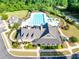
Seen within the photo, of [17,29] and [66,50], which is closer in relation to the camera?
[66,50]

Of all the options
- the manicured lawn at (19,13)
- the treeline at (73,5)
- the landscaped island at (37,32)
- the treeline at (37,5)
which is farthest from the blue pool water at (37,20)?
the treeline at (73,5)

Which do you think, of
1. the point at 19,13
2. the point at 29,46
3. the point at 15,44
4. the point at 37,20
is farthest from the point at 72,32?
the point at 19,13

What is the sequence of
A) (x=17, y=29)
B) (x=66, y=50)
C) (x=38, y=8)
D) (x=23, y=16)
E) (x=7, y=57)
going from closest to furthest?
(x=7, y=57)
(x=66, y=50)
(x=17, y=29)
(x=23, y=16)
(x=38, y=8)

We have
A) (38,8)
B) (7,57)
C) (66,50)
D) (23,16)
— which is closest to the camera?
(7,57)

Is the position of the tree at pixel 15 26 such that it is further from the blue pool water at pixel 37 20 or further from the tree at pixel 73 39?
the tree at pixel 73 39

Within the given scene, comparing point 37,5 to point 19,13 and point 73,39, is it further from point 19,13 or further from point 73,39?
point 73,39

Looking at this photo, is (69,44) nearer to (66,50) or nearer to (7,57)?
(66,50)

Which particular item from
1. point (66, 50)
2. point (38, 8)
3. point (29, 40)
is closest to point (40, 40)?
point (29, 40)

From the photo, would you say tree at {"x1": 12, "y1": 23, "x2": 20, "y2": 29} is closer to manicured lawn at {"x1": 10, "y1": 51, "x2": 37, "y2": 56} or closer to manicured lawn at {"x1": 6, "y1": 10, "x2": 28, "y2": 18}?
manicured lawn at {"x1": 6, "y1": 10, "x2": 28, "y2": 18}
